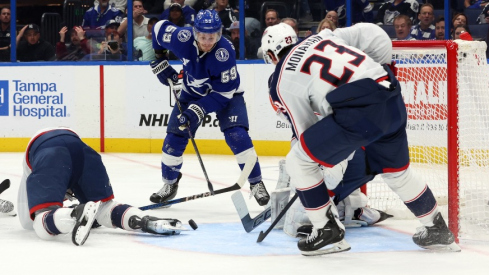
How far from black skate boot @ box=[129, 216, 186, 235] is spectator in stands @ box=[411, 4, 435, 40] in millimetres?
3620

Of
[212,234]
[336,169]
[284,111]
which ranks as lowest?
[212,234]

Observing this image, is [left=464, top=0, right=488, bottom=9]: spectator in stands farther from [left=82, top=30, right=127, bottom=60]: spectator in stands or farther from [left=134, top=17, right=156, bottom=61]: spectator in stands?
[left=82, top=30, right=127, bottom=60]: spectator in stands

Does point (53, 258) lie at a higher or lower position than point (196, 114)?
lower

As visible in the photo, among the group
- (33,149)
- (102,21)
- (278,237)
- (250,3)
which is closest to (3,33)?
(102,21)

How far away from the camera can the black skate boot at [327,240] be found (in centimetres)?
325

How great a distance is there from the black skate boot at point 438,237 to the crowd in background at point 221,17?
11.5 feet

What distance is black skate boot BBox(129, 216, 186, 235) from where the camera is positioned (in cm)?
365

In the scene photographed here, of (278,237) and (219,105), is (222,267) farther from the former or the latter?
(219,105)

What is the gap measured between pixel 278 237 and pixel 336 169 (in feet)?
1.42

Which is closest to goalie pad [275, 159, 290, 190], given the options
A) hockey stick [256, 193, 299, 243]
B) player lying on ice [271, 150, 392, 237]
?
player lying on ice [271, 150, 392, 237]

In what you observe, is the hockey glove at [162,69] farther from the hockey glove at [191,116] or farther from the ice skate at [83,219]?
the ice skate at [83,219]

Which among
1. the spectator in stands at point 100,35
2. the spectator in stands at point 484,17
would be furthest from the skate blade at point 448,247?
the spectator in stands at point 100,35

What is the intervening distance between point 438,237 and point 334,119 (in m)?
0.67

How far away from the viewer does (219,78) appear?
475 centimetres
